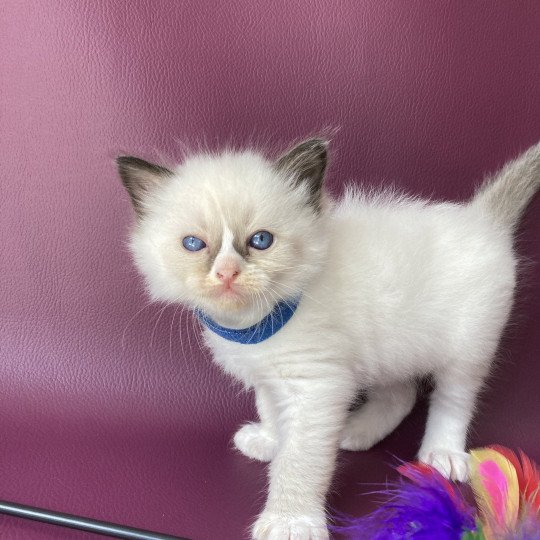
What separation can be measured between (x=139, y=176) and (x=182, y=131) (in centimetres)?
52

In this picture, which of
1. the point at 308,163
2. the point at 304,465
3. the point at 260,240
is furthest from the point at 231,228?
the point at 304,465

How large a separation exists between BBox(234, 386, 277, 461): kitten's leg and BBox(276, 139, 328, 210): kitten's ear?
18.1 inches

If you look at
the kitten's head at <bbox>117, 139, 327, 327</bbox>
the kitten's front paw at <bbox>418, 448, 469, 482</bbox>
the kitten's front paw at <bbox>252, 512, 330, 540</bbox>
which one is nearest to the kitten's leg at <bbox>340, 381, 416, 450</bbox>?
the kitten's front paw at <bbox>418, 448, 469, 482</bbox>

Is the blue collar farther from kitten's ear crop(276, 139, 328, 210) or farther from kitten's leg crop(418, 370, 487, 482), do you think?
kitten's leg crop(418, 370, 487, 482)

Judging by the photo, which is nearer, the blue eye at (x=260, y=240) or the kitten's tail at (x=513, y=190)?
the blue eye at (x=260, y=240)

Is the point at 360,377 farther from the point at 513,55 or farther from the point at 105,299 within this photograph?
the point at 513,55

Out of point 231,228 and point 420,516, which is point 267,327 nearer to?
point 231,228

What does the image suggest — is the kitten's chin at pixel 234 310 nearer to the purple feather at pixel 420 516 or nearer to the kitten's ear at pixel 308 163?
the kitten's ear at pixel 308 163

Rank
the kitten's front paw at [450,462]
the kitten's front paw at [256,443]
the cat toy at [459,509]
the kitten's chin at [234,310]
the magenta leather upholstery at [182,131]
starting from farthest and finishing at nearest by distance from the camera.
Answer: the magenta leather upholstery at [182,131] → the kitten's front paw at [256,443] → the kitten's front paw at [450,462] → the kitten's chin at [234,310] → the cat toy at [459,509]

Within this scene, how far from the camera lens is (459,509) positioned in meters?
1.02

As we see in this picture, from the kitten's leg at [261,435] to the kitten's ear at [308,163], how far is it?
1.51 ft

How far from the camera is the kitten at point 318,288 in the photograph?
111 cm

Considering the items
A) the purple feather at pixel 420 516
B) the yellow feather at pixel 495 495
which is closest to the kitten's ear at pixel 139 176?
the purple feather at pixel 420 516

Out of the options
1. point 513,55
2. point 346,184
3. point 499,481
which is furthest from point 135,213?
point 513,55
